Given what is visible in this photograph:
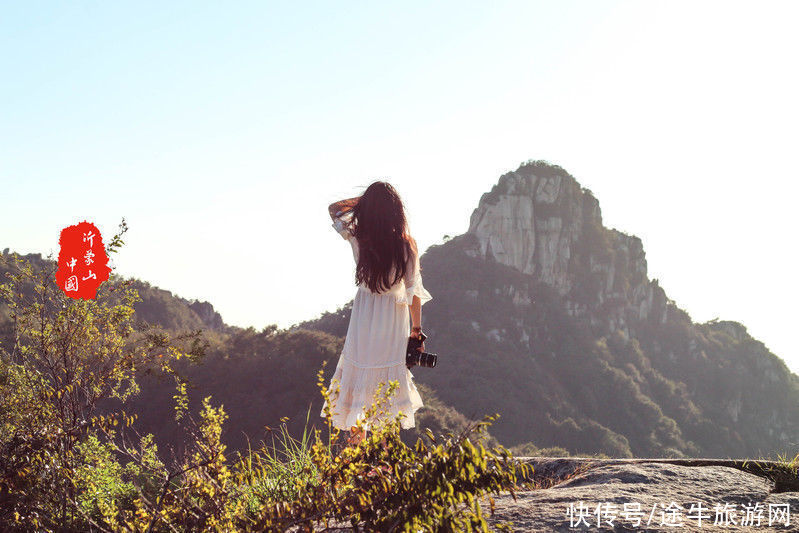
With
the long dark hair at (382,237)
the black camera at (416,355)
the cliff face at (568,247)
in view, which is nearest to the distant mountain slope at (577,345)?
the cliff face at (568,247)

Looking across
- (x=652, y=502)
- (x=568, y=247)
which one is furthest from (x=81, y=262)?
(x=568, y=247)

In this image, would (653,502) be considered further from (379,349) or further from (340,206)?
(340,206)

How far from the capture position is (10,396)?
14.3 ft

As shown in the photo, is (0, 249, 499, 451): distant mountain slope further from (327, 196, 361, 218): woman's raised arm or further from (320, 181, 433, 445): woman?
(327, 196, 361, 218): woman's raised arm

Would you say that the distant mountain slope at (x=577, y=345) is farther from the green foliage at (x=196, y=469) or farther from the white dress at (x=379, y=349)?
the green foliage at (x=196, y=469)

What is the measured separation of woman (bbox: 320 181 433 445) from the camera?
408 cm

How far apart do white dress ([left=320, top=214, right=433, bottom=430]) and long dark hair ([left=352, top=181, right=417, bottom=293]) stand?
0.30ft

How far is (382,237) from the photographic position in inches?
160

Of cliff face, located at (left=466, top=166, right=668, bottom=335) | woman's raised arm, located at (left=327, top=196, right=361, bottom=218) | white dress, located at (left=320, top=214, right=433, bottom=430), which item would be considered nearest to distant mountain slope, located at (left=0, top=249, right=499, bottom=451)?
white dress, located at (left=320, top=214, right=433, bottom=430)

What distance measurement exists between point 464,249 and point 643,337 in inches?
918

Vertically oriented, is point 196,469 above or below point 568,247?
below

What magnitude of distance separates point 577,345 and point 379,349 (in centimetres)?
6265

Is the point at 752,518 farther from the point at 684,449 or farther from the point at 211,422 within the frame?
the point at 684,449

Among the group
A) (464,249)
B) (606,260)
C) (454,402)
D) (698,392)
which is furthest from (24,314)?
(606,260)
